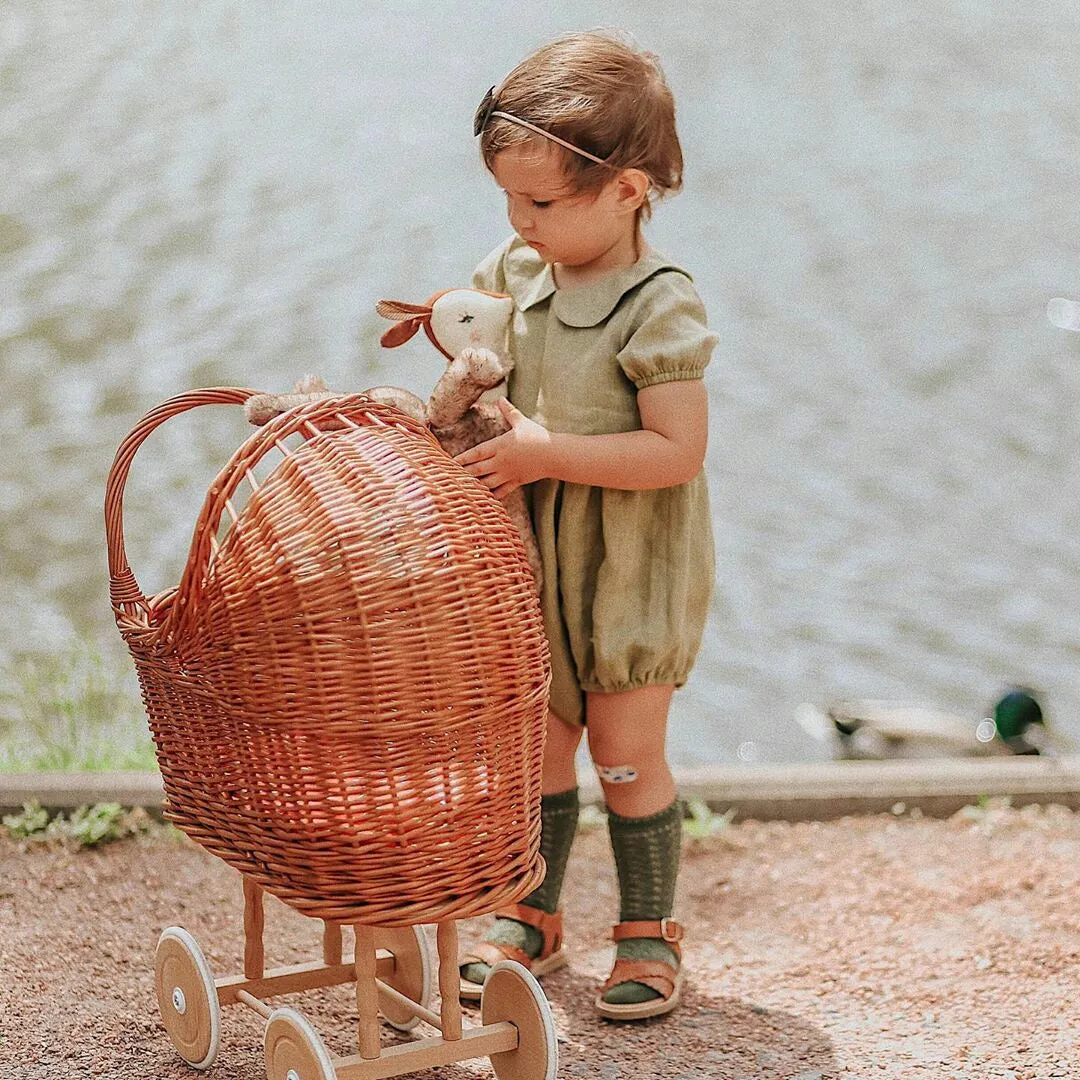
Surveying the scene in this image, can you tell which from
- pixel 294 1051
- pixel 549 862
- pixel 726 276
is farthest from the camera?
pixel 726 276

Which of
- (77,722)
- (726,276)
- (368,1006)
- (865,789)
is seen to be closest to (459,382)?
(368,1006)

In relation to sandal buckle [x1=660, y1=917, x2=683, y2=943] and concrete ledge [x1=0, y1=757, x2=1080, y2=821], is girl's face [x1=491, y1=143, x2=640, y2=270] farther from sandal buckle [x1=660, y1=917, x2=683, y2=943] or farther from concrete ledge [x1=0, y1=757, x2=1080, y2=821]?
concrete ledge [x1=0, y1=757, x2=1080, y2=821]

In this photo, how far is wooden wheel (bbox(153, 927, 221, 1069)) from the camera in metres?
2.38

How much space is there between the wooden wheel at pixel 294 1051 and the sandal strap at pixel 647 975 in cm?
74

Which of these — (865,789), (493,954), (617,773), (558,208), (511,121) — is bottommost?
(865,789)

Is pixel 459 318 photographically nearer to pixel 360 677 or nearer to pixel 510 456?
pixel 510 456

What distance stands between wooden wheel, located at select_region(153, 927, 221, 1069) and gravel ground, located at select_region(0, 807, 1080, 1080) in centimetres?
5

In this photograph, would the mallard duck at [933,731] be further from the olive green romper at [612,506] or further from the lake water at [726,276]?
the olive green romper at [612,506]

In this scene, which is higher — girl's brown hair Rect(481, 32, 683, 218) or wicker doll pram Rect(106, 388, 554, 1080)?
girl's brown hair Rect(481, 32, 683, 218)

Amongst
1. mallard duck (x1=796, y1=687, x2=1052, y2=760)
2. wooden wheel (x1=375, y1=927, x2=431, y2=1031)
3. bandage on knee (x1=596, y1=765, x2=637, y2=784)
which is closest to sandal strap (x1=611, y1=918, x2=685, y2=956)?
bandage on knee (x1=596, y1=765, x2=637, y2=784)

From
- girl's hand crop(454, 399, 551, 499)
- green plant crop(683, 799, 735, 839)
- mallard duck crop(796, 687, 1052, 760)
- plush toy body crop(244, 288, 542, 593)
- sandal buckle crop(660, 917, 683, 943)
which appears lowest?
mallard duck crop(796, 687, 1052, 760)

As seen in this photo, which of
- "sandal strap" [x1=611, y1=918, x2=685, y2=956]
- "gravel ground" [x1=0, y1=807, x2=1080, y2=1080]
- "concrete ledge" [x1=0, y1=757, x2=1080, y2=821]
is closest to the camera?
"gravel ground" [x1=0, y1=807, x2=1080, y2=1080]

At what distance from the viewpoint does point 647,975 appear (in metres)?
2.75

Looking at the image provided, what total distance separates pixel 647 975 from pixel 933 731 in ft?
6.00
